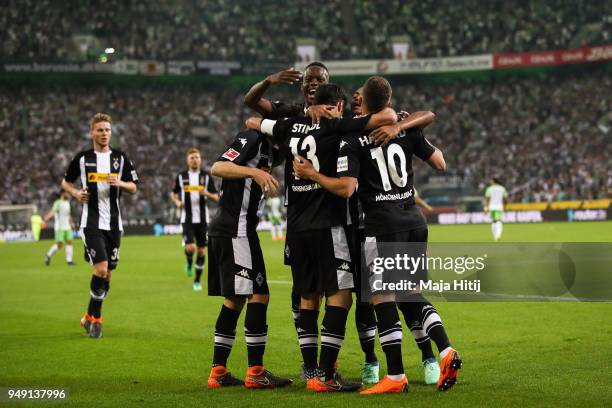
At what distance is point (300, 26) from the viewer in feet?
201

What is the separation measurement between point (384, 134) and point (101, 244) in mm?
5556

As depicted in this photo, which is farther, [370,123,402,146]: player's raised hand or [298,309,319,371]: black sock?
[298,309,319,371]: black sock

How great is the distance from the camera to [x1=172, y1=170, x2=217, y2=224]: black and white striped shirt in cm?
1833

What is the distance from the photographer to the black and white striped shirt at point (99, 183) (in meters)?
11.2

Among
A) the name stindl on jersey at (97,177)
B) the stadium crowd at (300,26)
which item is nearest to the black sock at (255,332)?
the name stindl on jersey at (97,177)

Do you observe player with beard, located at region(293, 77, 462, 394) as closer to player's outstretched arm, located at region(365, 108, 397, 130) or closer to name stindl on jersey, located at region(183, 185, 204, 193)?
player's outstretched arm, located at region(365, 108, 397, 130)

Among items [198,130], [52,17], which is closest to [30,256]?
[198,130]

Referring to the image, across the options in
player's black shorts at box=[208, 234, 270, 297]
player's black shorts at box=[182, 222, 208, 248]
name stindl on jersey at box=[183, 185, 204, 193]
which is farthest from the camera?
name stindl on jersey at box=[183, 185, 204, 193]

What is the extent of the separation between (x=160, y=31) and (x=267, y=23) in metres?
7.79

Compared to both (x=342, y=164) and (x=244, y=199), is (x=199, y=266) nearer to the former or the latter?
(x=244, y=199)

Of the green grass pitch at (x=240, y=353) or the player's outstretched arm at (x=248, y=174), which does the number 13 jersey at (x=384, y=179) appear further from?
the green grass pitch at (x=240, y=353)

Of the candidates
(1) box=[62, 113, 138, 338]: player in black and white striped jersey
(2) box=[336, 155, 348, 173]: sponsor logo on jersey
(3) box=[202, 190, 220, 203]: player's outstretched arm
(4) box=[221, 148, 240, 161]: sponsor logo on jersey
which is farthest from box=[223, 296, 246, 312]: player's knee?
(3) box=[202, 190, 220, 203]: player's outstretched arm

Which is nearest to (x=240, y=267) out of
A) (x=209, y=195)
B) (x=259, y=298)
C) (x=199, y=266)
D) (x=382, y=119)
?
(x=259, y=298)

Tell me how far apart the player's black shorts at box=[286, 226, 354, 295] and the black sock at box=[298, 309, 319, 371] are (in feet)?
0.65
